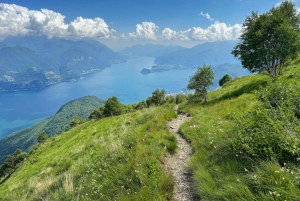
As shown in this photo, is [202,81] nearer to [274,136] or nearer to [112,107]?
[274,136]

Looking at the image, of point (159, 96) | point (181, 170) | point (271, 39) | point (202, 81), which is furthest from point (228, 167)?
point (159, 96)

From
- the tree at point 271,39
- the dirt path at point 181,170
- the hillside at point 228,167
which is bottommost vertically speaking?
the dirt path at point 181,170

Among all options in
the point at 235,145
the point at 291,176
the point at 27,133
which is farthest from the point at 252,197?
the point at 27,133

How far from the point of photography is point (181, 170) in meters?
6.81

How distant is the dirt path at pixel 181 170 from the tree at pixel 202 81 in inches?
576

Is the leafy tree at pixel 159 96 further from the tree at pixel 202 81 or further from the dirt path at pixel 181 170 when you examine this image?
the dirt path at pixel 181 170

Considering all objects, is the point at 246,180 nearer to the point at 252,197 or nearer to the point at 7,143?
the point at 252,197

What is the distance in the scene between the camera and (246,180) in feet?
14.4

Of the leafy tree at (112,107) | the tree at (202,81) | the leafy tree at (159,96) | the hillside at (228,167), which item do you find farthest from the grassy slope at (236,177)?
the leafy tree at (159,96)

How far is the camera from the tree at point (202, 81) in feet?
76.4

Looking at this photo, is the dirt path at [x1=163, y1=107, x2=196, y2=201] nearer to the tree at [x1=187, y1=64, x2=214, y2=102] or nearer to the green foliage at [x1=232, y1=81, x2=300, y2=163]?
the green foliage at [x1=232, y1=81, x2=300, y2=163]

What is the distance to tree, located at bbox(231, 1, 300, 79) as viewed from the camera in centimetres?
1898

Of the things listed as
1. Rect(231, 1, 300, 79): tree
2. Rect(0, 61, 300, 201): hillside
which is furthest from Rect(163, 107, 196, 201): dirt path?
Rect(231, 1, 300, 79): tree

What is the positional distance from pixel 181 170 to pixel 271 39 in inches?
835
